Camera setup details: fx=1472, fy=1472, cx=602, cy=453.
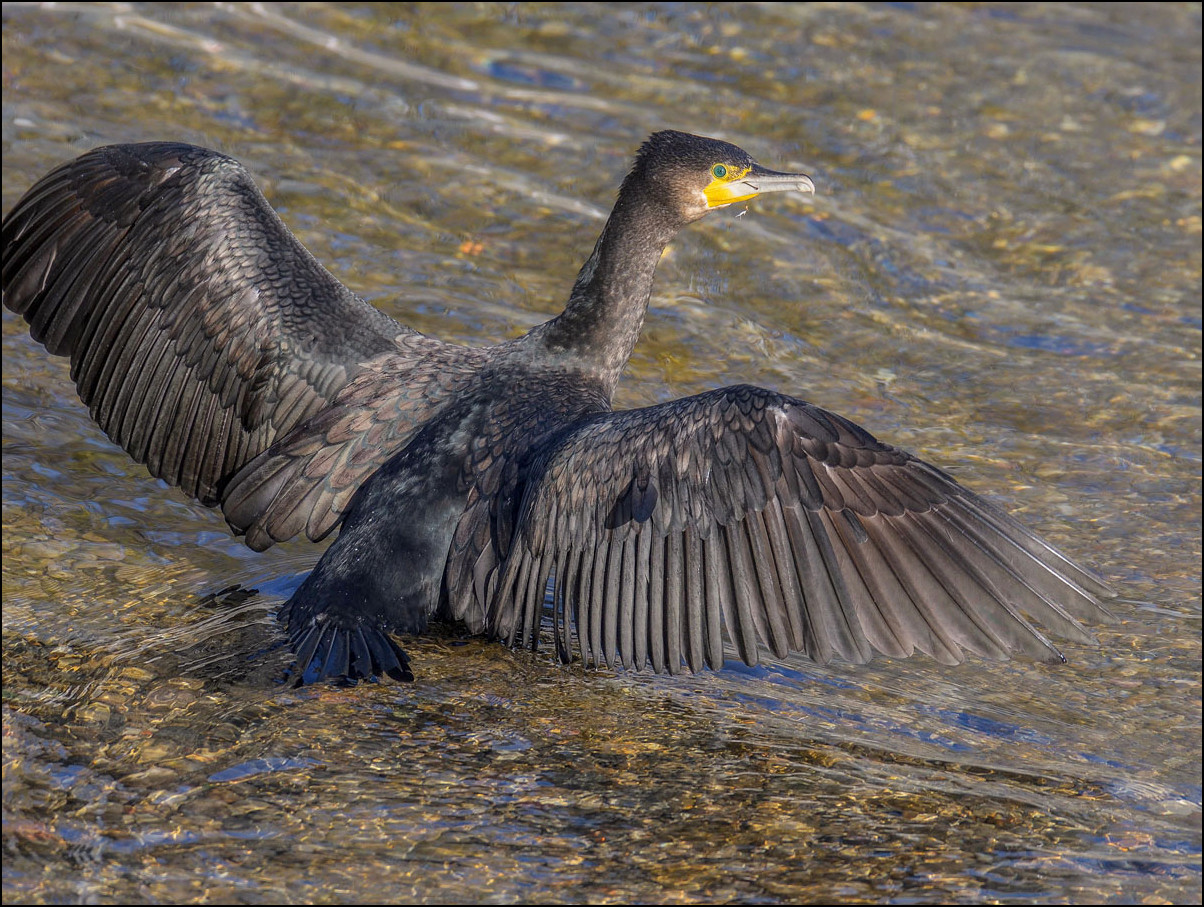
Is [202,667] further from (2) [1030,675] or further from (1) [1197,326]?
(1) [1197,326]

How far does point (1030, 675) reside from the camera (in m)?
5.79

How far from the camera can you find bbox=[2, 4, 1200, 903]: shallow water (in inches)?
177

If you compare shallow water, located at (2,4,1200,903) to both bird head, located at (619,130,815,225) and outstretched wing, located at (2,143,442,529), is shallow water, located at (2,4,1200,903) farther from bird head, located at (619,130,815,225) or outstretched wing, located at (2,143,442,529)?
bird head, located at (619,130,815,225)

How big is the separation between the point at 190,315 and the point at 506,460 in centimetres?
163

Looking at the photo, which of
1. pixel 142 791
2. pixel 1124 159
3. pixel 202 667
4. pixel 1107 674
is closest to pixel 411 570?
pixel 202 667

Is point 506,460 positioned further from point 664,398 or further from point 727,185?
point 664,398

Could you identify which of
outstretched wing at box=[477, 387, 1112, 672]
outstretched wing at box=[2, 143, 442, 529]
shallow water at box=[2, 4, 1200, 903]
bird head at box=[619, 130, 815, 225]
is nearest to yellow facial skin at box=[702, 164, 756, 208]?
bird head at box=[619, 130, 815, 225]

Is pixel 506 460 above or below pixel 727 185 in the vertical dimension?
below

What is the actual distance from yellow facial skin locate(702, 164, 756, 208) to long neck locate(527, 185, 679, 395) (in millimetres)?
226

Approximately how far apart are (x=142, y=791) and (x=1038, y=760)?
9.88ft

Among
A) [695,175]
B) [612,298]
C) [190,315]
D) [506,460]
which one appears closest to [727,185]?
[695,175]

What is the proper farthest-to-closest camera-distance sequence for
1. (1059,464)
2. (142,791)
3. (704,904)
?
1. (1059,464)
2. (142,791)
3. (704,904)

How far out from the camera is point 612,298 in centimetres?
629


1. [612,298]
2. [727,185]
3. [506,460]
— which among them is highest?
[727,185]
